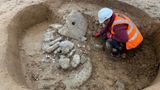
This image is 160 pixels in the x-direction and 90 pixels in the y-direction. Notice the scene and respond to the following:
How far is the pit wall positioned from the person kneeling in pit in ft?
2.22

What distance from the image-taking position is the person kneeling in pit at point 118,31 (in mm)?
4875

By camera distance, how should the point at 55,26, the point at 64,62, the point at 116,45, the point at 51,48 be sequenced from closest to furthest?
the point at 64,62 → the point at 51,48 → the point at 116,45 → the point at 55,26

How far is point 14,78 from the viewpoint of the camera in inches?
171

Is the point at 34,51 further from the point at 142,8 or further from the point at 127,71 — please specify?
the point at 142,8

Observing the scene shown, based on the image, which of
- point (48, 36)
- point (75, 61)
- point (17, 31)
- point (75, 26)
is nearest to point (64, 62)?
point (75, 61)

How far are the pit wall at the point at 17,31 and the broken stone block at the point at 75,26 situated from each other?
0.54m

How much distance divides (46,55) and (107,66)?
1106mm

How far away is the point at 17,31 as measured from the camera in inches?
209

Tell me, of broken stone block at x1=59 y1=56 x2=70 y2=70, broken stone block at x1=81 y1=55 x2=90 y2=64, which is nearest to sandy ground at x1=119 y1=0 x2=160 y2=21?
broken stone block at x1=81 y1=55 x2=90 y2=64

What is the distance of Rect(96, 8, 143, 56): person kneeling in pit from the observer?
192 inches

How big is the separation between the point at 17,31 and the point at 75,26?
3.55ft

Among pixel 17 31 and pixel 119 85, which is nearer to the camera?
pixel 119 85

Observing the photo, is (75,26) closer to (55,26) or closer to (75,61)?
(55,26)

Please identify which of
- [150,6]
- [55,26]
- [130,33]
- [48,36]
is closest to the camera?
[130,33]
